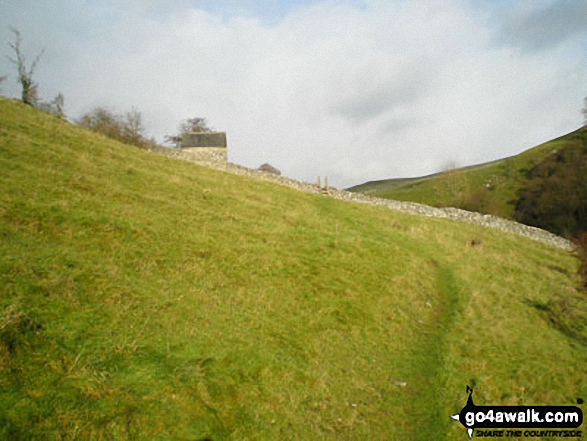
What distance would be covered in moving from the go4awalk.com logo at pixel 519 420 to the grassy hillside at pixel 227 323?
0.94 feet

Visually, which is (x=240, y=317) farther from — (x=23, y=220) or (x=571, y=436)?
(x=571, y=436)

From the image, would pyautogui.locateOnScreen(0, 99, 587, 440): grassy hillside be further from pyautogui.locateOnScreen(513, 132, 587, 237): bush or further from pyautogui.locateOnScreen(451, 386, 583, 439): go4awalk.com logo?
pyautogui.locateOnScreen(513, 132, 587, 237): bush

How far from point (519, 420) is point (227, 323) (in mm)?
8025

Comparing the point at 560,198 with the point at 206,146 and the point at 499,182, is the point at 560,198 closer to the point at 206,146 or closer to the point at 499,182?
the point at 499,182

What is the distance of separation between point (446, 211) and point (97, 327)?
3810cm

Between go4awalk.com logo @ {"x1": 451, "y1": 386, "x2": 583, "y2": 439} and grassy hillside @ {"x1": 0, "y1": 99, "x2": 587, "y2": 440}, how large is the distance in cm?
29

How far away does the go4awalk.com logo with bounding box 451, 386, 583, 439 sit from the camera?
29.1ft

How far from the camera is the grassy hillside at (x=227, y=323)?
6812mm

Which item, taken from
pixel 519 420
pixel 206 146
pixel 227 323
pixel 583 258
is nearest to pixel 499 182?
pixel 583 258

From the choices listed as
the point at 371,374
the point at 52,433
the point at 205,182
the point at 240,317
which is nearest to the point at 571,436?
the point at 371,374

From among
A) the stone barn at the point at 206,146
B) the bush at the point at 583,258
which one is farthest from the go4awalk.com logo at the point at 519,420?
the stone barn at the point at 206,146

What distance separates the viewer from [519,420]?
9289 millimetres

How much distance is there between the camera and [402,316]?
1330 centimetres

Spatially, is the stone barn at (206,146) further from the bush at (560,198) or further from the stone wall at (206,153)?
the bush at (560,198)
